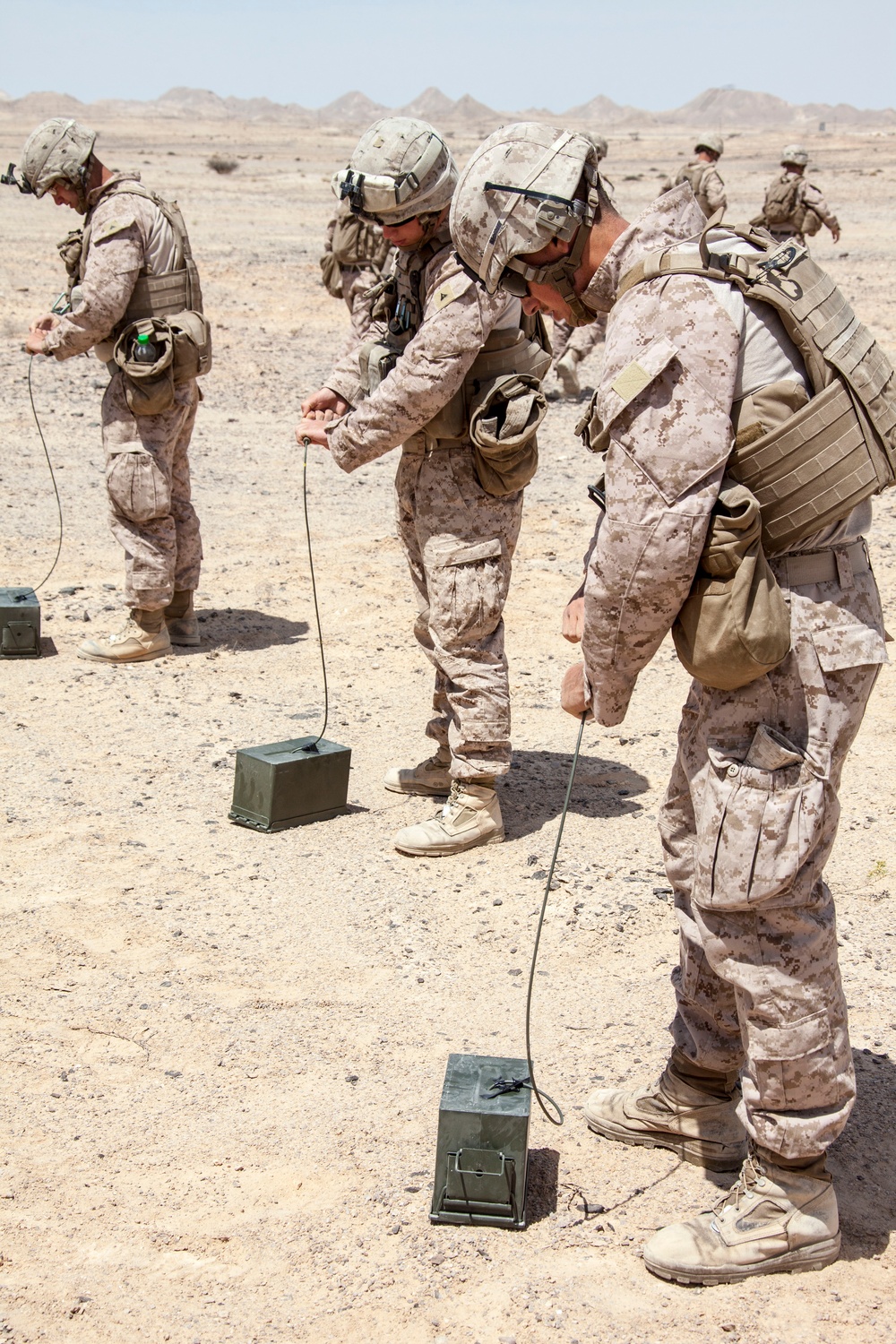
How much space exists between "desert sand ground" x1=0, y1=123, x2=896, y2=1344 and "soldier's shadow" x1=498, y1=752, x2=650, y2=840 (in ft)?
0.06

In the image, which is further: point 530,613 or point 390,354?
point 530,613

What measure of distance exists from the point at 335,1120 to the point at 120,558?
5.55 metres

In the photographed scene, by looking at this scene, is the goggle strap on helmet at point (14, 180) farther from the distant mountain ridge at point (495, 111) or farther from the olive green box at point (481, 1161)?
the distant mountain ridge at point (495, 111)

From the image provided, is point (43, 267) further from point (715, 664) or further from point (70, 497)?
point (715, 664)

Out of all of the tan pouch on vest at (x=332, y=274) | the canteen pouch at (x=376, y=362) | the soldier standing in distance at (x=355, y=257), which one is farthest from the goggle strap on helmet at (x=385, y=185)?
the tan pouch on vest at (x=332, y=274)

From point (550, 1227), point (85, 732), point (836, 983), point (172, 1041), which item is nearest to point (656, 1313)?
point (550, 1227)

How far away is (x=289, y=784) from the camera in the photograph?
4.84 meters

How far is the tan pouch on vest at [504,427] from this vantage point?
4.39 metres

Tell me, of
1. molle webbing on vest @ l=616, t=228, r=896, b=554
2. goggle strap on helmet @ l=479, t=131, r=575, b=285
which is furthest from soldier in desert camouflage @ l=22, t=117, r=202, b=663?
molle webbing on vest @ l=616, t=228, r=896, b=554

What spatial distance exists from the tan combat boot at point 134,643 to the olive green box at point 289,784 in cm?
183

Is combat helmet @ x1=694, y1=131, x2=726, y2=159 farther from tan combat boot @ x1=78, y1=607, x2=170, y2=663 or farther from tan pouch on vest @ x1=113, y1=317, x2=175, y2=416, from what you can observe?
tan combat boot @ x1=78, y1=607, x2=170, y2=663

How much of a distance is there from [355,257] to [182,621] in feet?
12.3

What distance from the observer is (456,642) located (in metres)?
4.66

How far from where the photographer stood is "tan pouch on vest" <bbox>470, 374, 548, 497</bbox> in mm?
4395
